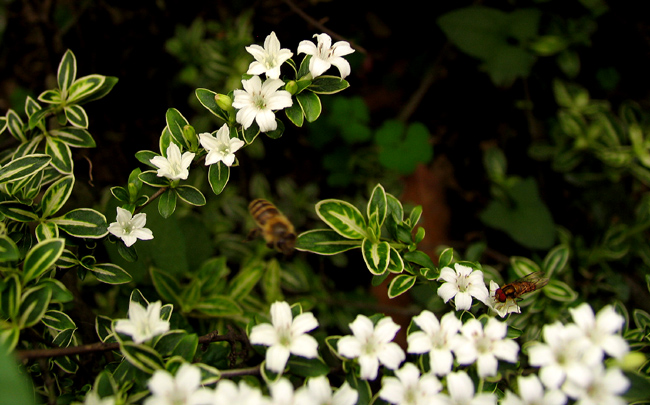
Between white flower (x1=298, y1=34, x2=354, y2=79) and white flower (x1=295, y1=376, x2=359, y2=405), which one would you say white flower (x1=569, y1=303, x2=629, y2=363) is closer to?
white flower (x1=295, y1=376, x2=359, y2=405)

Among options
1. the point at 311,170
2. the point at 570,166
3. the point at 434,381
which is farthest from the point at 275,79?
the point at 570,166

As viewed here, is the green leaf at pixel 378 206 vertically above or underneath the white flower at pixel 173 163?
underneath

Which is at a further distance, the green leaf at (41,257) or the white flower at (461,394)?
the green leaf at (41,257)

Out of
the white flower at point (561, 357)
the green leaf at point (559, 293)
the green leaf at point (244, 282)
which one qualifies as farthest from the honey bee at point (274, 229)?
the green leaf at point (559, 293)

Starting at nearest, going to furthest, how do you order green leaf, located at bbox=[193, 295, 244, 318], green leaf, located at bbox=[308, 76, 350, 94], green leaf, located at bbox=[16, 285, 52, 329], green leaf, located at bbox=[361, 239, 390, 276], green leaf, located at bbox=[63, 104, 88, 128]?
1. green leaf, located at bbox=[16, 285, 52, 329]
2. green leaf, located at bbox=[361, 239, 390, 276]
3. green leaf, located at bbox=[308, 76, 350, 94]
4. green leaf, located at bbox=[63, 104, 88, 128]
5. green leaf, located at bbox=[193, 295, 244, 318]

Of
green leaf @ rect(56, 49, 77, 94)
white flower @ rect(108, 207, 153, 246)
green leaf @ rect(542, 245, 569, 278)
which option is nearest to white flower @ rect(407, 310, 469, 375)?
white flower @ rect(108, 207, 153, 246)

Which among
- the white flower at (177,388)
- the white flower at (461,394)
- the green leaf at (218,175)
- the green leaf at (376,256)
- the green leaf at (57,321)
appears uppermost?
the green leaf at (218,175)

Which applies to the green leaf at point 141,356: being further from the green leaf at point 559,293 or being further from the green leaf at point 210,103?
the green leaf at point 559,293
